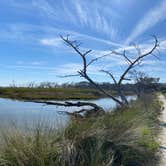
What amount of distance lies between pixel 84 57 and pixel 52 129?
27.5 ft

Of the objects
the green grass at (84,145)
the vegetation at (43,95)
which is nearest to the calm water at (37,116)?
the green grass at (84,145)

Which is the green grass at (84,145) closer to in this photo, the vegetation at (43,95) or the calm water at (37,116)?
the calm water at (37,116)

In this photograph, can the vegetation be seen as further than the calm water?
Yes

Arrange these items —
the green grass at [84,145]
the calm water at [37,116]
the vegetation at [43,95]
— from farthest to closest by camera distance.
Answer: the vegetation at [43,95], the calm water at [37,116], the green grass at [84,145]

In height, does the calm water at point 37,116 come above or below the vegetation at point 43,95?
below

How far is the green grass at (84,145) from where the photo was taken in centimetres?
593

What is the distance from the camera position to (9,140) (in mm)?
6121

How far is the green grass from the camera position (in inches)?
233

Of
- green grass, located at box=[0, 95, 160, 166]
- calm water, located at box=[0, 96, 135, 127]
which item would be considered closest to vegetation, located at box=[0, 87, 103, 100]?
calm water, located at box=[0, 96, 135, 127]

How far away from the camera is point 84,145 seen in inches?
274

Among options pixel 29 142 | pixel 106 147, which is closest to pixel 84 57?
pixel 106 147

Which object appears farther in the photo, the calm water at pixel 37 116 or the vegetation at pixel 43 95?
the vegetation at pixel 43 95

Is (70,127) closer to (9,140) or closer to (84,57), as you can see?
(9,140)

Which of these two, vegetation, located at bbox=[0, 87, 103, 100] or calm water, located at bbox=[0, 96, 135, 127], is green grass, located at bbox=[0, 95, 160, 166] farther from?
vegetation, located at bbox=[0, 87, 103, 100]
